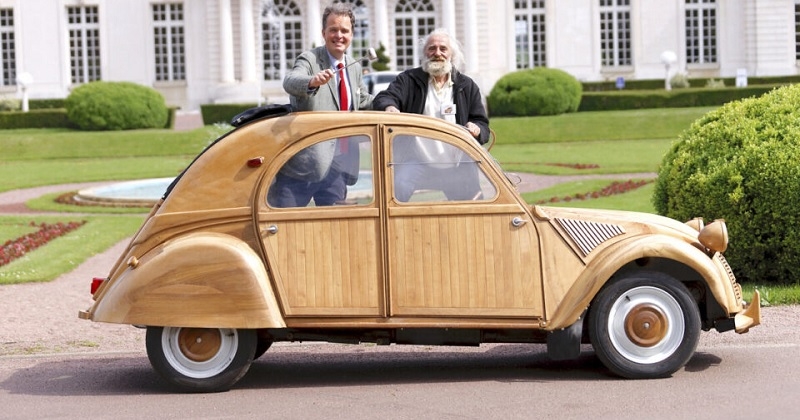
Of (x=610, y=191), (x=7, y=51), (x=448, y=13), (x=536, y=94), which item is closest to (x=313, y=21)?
(x=448, y=13)

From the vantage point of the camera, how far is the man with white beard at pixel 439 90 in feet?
23.0

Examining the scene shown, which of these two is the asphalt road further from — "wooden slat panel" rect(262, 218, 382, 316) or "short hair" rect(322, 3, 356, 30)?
"short hair" rect(322, 3, 356, 30)

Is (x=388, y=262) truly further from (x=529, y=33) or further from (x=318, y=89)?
(x=529, y=33)

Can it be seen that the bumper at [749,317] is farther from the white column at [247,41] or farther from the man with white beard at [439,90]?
the white column at [247,41]

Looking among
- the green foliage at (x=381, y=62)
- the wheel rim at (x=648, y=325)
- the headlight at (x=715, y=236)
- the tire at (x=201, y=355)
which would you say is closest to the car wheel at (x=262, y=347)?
the tire at (x=201, y=355)

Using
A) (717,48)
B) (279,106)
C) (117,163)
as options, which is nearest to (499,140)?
(117,163)

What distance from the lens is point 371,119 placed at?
6.35 m

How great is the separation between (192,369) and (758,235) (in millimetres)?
4115

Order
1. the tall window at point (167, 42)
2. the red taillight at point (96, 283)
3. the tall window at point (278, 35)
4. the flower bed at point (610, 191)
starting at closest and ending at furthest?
the red taillight at point (96, 283)
the flower bed at point (610, 191)
the tall window at point (278, 35)
the tall window at point (167, 42)

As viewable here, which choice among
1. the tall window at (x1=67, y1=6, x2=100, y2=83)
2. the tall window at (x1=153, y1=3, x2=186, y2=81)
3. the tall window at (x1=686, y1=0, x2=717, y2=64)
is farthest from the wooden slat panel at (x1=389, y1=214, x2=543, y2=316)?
the tall window at (x1=686, y1=0, x2=717, y2=64)

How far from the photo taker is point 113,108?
35.1 meters

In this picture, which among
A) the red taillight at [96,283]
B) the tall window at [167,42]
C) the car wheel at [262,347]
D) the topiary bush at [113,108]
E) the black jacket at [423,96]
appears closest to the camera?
the red taillight at [96,283]

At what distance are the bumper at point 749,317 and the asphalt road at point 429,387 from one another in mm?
198

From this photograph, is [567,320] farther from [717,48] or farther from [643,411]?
[717,48]
